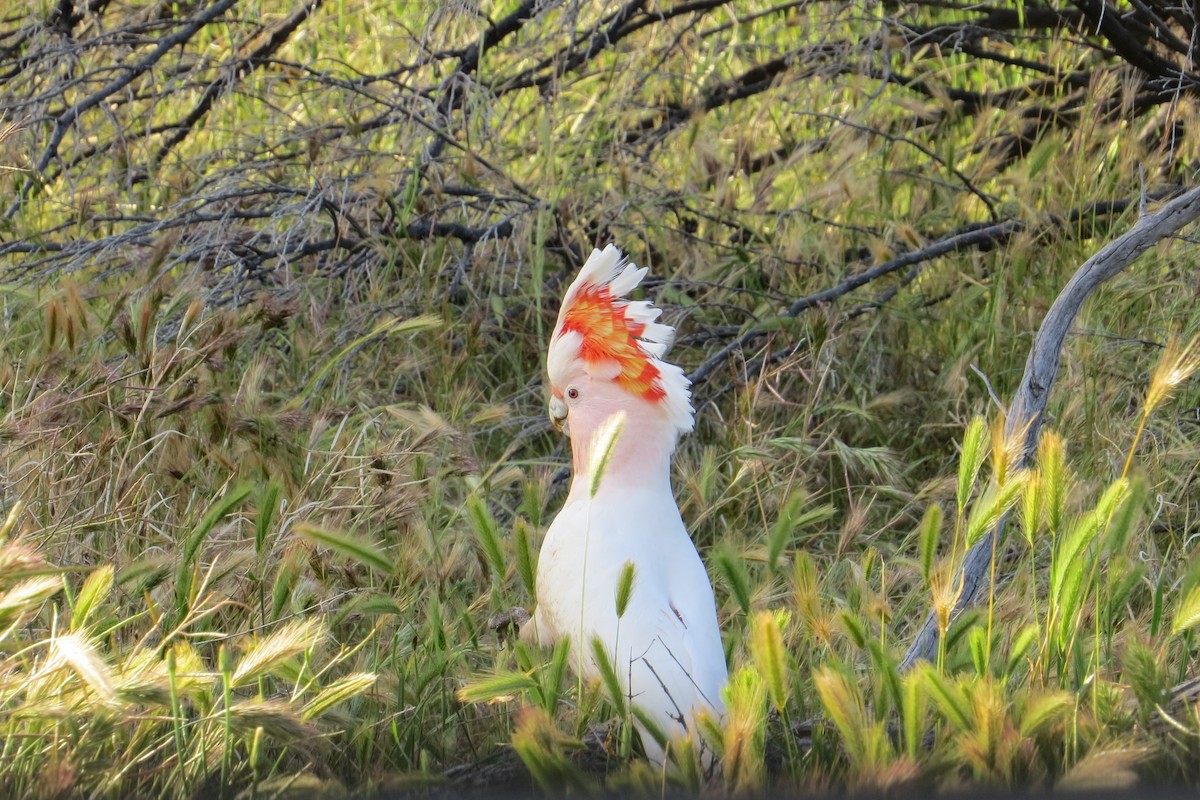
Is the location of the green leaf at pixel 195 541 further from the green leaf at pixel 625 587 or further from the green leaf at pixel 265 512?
the green leaf at pixel 625 587

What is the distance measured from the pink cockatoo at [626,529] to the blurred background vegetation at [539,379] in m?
0.08

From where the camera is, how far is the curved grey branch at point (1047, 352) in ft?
6.34

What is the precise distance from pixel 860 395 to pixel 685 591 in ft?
5.35

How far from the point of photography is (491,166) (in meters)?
3.38

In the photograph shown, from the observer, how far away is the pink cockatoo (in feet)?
5.58

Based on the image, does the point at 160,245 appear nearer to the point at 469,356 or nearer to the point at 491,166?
the point at 469,356

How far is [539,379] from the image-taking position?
3.43 meters

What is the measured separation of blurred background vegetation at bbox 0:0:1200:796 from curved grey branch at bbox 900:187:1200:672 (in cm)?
5

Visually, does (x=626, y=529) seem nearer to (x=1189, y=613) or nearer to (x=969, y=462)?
(x=969, y=462)

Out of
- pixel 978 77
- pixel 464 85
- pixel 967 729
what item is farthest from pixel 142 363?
pixel 978 77

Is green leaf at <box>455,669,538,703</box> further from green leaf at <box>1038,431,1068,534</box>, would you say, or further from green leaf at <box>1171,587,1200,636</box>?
green leaf at <box>1171,587,1200,636</box>

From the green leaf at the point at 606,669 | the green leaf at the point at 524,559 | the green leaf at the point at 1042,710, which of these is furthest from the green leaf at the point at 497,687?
the green leaf at the point at 1042,710

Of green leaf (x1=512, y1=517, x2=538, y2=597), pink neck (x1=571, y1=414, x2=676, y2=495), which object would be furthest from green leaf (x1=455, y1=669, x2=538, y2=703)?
pink neck (x1=571, y1=414, x2=676, y2=495)

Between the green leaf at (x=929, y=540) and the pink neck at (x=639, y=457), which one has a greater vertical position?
the pink neck at (x=639, y=457)
